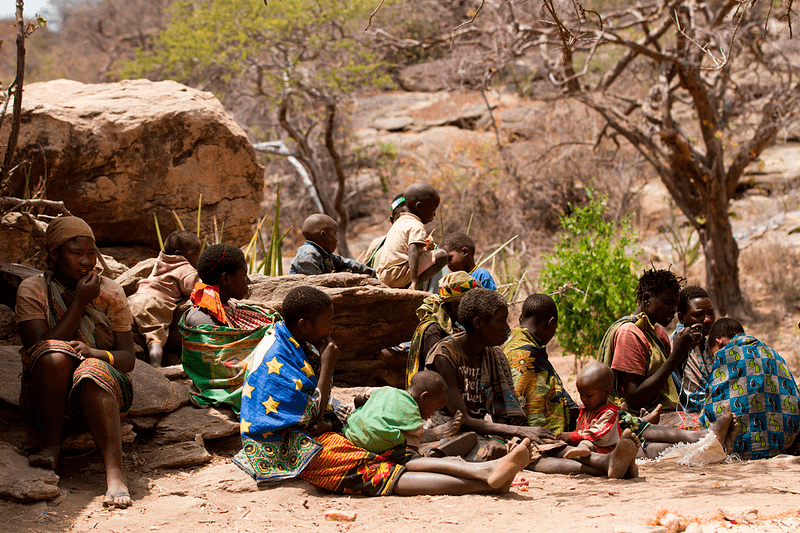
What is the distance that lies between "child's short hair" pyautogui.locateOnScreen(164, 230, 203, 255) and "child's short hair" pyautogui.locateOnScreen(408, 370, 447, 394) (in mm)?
2300

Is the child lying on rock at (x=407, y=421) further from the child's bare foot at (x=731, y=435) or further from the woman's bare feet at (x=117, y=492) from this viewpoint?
the child's bare foot at (x=731, y=435)

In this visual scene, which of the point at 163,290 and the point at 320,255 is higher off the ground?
the point at 320,255

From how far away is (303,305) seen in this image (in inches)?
152

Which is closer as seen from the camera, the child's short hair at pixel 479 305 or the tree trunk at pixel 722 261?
the child's short hair at pixel 479 305

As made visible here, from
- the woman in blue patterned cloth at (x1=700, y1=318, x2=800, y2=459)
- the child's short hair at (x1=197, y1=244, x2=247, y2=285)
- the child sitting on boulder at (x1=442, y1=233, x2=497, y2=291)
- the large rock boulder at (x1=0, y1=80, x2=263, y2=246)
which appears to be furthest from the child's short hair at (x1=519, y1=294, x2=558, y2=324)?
the large rock boulder at (x1=0, y1=80, x2=263, y2=246)

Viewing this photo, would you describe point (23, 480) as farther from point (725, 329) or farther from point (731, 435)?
point (725, 329)

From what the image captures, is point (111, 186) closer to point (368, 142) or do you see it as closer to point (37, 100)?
point (37, 100)

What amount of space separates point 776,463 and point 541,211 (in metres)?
12.4

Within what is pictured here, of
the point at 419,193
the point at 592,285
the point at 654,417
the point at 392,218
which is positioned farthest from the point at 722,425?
the point at 392,218

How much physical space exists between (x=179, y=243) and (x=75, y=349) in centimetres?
176

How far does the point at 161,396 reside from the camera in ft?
14.2

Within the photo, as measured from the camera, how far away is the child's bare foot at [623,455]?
3.85 meters

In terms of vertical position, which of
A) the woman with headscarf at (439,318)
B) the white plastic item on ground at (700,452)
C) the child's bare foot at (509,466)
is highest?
the woman with headscarf at (439,318)

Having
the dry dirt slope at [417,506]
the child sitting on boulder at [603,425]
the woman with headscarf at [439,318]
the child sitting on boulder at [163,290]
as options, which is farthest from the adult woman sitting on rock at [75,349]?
the child sitting on boulder at [603,425]
